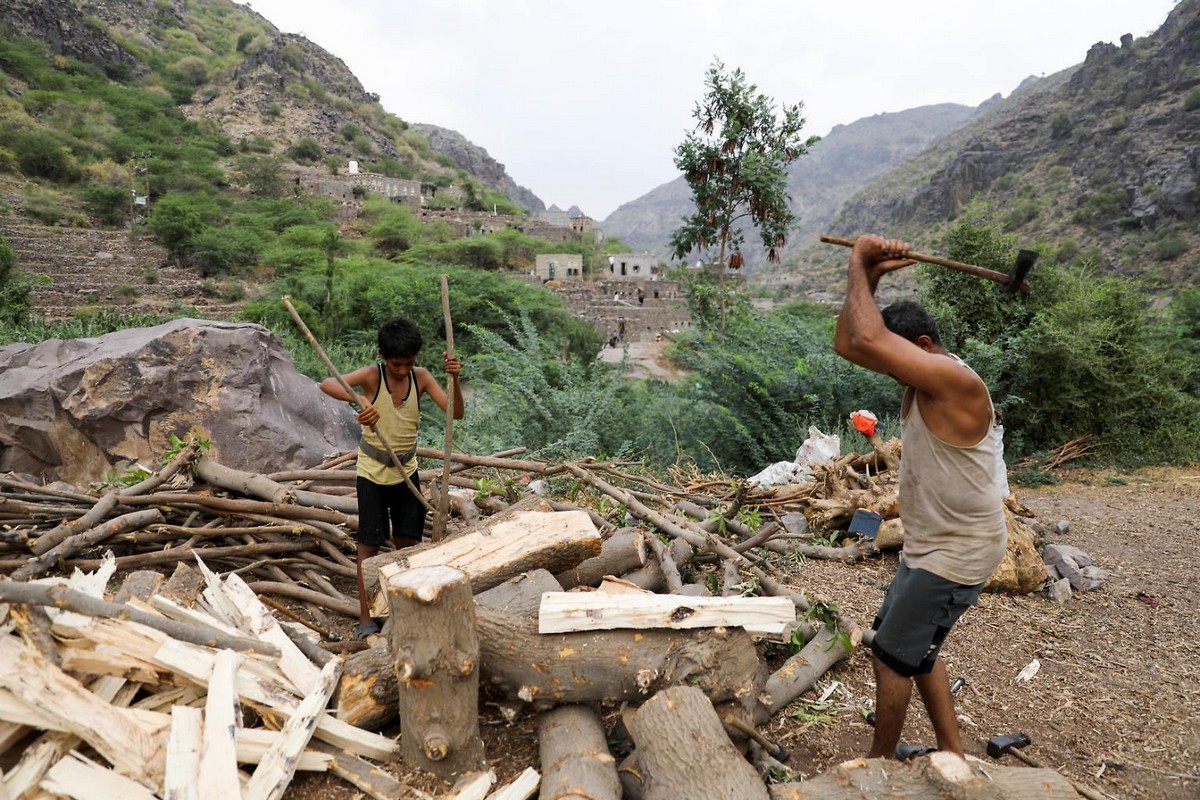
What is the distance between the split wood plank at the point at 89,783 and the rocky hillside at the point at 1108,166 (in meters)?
27.5

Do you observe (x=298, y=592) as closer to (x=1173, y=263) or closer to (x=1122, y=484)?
(x=1122, y=484)

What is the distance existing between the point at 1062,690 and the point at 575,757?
2.54 m

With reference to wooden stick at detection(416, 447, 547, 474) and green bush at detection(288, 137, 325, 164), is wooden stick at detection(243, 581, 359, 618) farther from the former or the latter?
green bush at detection(288, 137, 325, 164)

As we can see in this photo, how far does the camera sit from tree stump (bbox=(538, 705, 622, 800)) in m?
1.93

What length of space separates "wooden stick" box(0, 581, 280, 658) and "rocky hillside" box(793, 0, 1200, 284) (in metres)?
27.1

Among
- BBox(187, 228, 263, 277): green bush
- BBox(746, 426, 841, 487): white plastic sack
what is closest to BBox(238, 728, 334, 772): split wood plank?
BBox(746, 426, 841, 487): white plastic sack

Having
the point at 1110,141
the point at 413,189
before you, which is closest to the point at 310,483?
the point at 413,189

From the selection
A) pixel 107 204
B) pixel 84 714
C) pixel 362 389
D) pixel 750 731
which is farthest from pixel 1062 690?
pixel 107 204

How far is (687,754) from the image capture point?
1.97m

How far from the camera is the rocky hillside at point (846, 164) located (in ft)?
499

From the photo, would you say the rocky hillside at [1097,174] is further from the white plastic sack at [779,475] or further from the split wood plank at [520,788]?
the split wood plank at [520,788]

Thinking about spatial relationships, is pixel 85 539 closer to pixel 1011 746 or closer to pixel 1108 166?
pixel 1011 746

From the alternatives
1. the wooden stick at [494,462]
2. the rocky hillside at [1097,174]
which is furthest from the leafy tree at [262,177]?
the wooden stick at [494,462]

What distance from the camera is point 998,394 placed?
927 cm
